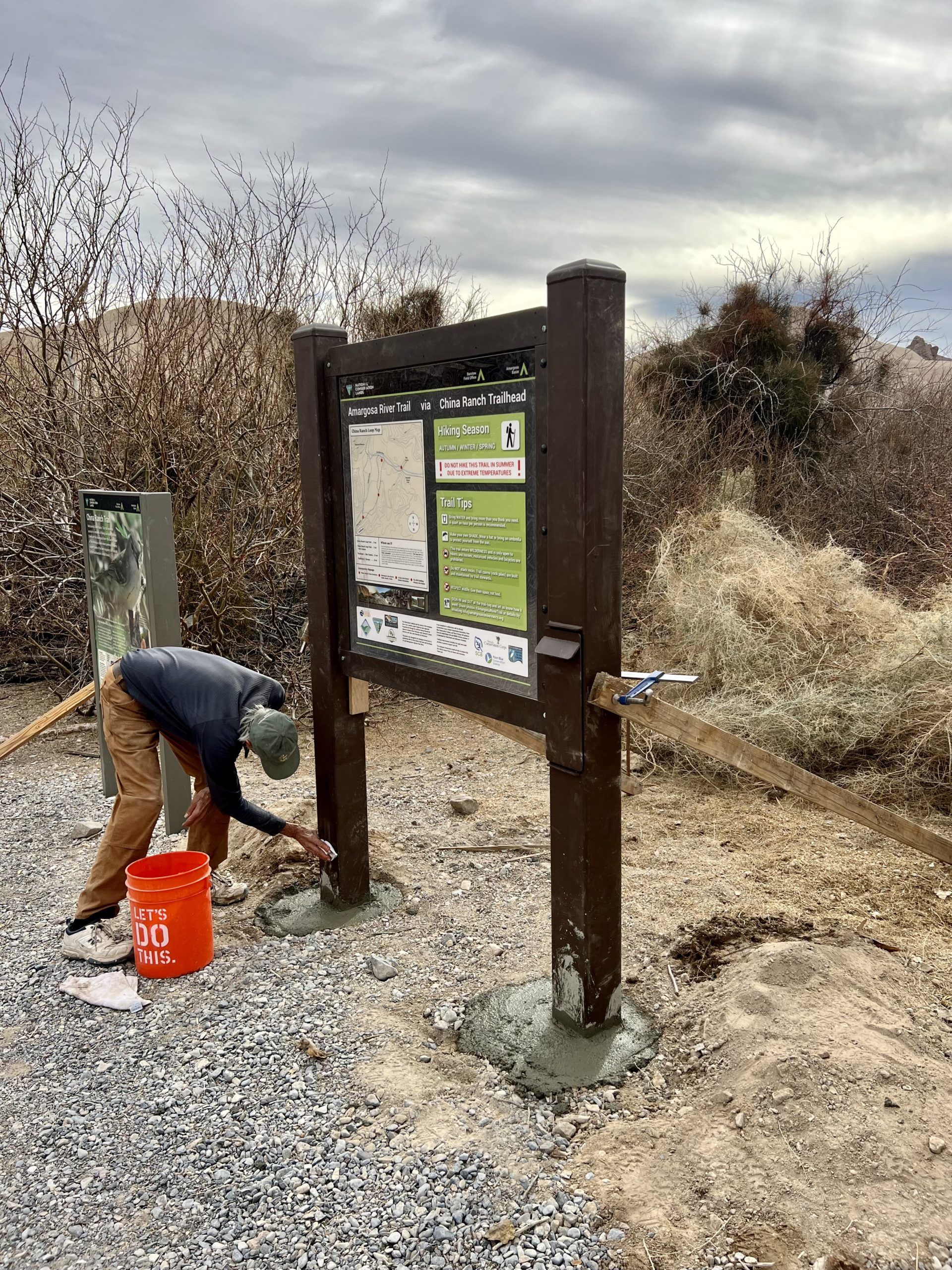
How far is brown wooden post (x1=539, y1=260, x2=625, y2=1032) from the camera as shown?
113 inches

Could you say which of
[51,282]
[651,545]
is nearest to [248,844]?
[51,282]

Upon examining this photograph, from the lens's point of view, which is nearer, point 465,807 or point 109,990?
point 109,990

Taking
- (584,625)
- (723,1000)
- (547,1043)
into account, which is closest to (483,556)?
(584,625)

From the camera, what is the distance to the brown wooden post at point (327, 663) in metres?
4.14

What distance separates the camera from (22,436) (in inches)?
305

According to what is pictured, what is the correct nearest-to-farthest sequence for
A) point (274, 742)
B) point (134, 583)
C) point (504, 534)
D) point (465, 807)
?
point (504, 534) < point (274, 742) < point (134, 583) < point (465, 807)

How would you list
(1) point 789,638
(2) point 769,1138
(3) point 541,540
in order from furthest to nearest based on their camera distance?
(1) point 789,638, (3) point 541,540, (2) point 769,1138

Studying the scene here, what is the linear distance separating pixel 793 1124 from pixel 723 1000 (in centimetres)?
72

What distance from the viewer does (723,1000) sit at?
3492 mm

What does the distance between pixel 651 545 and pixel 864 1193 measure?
31.8 feet

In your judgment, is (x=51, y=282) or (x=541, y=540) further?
(x=51, y=282)

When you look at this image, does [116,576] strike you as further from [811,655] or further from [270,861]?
[811,655]

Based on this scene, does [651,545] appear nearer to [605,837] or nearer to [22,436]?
[22,436]

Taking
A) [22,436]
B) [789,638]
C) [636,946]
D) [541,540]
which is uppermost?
[22,436]
